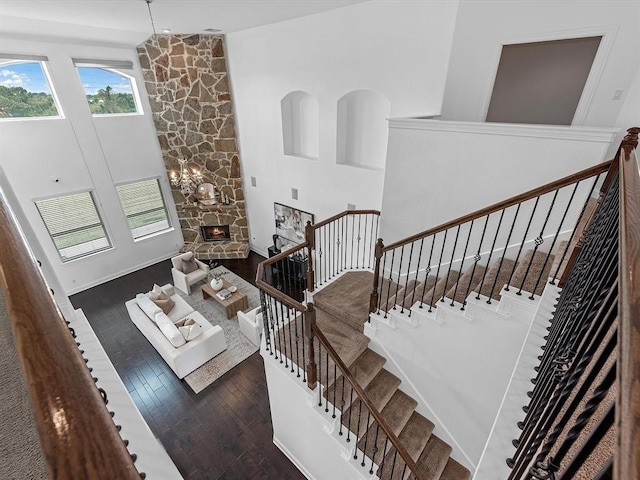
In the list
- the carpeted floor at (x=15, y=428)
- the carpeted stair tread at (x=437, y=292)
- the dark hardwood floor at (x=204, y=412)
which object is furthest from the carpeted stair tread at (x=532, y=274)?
the dark hardwood floor at (x=204, y=412)

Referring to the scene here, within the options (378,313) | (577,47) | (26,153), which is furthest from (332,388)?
(26,153)

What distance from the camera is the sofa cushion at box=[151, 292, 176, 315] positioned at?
5773 millimetres

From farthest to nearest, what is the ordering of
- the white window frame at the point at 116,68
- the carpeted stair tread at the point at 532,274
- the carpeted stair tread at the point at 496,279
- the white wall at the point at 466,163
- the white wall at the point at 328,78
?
the white window frame at the point at 116,68 < the white wall at the point at 328,78 < the white wall at the point at 466,163 < the carpeted stair tread at the point at 496,279 < the carpeted stair tread at the point at 532,274

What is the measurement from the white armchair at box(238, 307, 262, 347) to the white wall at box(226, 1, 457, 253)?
2452 mm

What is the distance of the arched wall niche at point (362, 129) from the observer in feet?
17.0

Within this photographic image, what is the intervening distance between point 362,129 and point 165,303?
5.00 meters

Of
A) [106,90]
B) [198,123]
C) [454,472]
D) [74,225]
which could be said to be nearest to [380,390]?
[454,472]

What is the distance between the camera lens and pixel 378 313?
3.60m

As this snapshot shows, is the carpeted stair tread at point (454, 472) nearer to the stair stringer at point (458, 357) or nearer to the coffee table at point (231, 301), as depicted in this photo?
the stair stringer at point (458, 357)

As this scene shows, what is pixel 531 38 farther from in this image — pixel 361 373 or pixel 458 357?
pixel 361 373

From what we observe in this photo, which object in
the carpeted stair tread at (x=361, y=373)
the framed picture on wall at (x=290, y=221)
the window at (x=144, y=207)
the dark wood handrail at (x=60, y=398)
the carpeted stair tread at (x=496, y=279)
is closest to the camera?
the dark wood handrail at (x=60, y=398)

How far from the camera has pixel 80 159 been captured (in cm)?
655

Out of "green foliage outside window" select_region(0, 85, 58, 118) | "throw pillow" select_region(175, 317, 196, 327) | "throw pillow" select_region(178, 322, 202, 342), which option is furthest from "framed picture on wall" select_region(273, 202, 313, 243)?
"green foliage outside window" select_region(0, 85, 58, 118)

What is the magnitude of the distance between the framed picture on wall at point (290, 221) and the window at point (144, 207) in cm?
326
